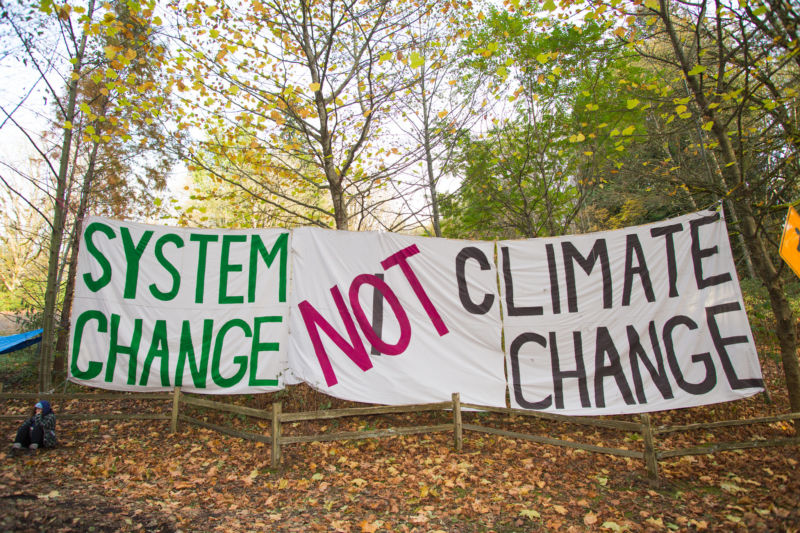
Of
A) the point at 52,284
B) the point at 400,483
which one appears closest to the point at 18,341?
the point at 52,284

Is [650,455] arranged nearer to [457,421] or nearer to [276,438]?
[457,421]

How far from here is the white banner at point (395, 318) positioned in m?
5.65

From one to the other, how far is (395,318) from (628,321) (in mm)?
3084

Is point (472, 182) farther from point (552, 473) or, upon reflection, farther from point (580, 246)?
point (552, 473)

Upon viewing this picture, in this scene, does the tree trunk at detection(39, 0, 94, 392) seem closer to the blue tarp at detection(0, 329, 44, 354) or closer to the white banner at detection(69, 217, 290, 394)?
the white banner at detection(69, 217, 290, 394)

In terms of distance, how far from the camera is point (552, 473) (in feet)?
16.3

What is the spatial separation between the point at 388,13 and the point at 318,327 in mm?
5695

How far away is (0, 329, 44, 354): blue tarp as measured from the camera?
10.0 meters

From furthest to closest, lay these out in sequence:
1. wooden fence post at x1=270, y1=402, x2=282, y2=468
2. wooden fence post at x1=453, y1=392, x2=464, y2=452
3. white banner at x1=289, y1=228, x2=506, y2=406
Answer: white banner at x1=289, y1=228, x2=506, y2=406
wooden fence post at x1=453, y1=392, x2=464, y2=452
wooden fence post at x1=270, y1=402, x2=282, y2=468

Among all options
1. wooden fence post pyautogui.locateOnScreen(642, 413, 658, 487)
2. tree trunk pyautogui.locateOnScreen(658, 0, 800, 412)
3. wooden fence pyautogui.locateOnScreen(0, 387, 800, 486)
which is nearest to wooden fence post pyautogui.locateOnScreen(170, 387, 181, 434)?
wooden fence pyautogui.locateOnScreen(0, 387, 800, 486)

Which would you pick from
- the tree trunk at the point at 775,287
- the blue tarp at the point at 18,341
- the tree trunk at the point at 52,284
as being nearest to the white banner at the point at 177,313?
the tree trunk at the point at 52,284

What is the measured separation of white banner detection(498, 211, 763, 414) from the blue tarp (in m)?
11.5

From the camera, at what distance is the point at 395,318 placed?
19.0ft

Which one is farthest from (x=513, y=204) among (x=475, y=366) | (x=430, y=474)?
(x=430, y=474)
